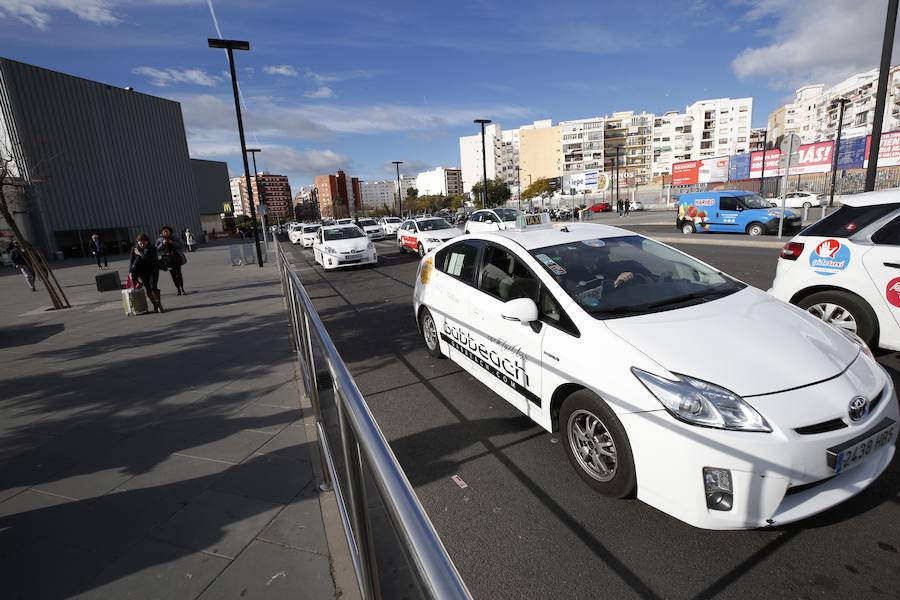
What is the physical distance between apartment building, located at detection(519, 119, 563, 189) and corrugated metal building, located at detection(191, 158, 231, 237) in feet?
264

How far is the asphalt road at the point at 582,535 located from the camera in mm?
2182

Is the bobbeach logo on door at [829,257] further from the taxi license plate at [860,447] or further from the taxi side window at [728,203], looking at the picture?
the taxi side window at [728,203]

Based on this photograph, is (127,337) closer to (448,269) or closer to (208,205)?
(448,269)

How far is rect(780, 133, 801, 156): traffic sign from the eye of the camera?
42.0 ft

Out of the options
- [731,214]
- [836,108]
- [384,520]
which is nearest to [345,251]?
[384,520]

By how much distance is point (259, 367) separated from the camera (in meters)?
5.44

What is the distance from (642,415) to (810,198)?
1379 inches

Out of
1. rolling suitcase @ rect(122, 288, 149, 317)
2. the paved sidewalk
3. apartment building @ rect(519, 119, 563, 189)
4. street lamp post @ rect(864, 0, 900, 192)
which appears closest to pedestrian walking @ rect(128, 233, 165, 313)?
rolling suitcase @ rect(122, 288, 149, 317)

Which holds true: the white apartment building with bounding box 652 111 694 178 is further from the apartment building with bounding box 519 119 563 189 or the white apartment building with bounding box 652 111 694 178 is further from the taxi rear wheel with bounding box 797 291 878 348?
the taxi rear wheel with bounding box 797 291 878 348

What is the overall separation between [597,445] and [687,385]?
0.73 meters

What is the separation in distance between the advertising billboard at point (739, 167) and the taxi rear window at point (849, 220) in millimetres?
51581

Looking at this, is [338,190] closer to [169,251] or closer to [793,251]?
[169,251]

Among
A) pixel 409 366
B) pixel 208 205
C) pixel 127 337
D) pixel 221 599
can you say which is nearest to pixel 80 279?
pixel 127 337

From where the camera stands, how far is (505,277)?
384 cm
